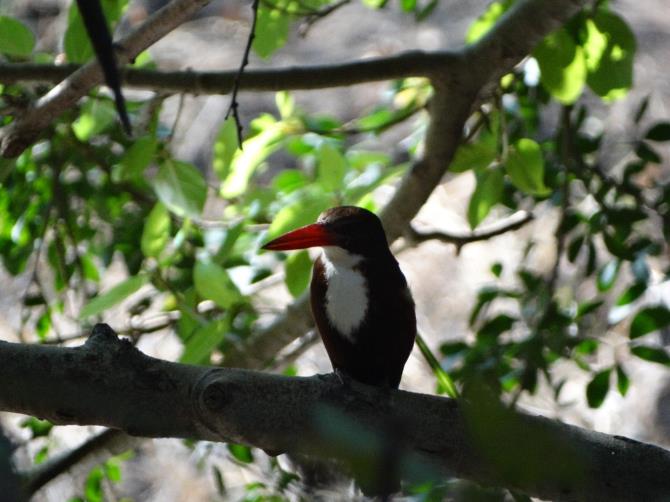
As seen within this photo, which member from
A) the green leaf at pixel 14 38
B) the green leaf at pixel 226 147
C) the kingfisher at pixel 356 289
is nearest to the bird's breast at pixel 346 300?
the kingfisher at pixel 356 289

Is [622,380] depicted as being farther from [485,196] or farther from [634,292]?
[485,196]

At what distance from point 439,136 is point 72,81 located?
0.88m

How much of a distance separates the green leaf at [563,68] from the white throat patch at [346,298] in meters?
0.54

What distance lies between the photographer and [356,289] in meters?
2.01

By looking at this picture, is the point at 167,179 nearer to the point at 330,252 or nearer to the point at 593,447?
the point at 330,252

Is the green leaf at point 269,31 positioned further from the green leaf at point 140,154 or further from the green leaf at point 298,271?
the green leaf at point 298,271

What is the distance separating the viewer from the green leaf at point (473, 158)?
224cm

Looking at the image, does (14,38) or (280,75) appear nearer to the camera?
(14,38)

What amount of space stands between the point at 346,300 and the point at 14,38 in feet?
2.74

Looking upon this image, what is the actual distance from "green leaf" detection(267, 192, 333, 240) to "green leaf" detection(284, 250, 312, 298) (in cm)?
8

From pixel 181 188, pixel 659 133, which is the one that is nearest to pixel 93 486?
pixel 181 188

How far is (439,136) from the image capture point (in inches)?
91.6

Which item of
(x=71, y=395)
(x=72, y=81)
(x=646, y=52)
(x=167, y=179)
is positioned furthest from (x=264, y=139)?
(x=646, y=52)

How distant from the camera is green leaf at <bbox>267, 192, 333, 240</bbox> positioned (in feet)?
6.88
